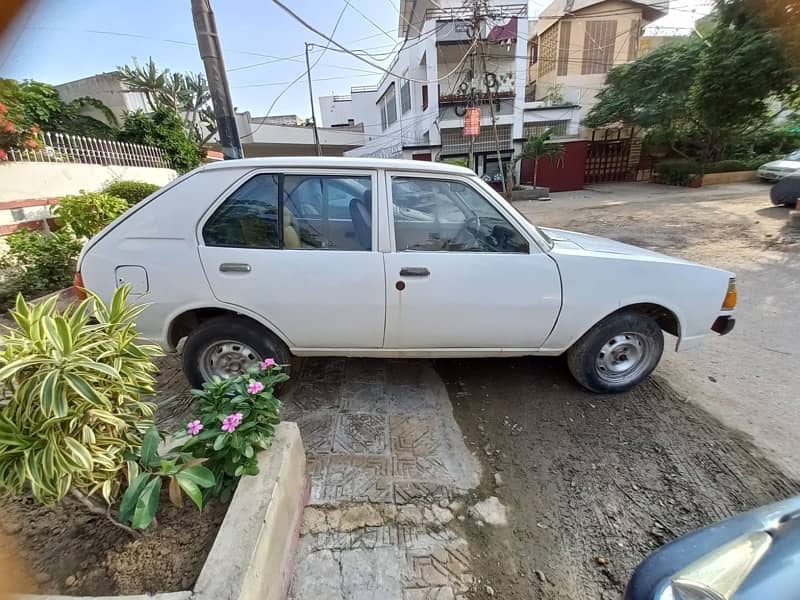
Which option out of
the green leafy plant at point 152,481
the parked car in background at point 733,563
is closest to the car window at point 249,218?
the green leafy plant at point 152,481

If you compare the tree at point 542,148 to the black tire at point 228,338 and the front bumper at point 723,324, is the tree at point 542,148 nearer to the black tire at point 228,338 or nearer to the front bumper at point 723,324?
the front bumper at point 723,324

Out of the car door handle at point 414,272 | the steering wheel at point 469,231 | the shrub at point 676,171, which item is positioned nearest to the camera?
the car door handle at point 414,272

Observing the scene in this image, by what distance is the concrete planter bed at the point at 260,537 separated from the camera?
3.69 feet

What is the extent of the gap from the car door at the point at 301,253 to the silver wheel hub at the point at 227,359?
1.05ft

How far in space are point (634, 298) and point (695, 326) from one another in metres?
0.58

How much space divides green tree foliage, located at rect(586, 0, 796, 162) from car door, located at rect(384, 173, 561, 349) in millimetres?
10456

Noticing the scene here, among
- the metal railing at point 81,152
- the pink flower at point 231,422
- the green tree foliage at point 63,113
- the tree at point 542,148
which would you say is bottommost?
the pink flower at point 231,422

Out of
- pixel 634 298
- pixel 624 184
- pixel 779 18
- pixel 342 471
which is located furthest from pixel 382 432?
pixel 624 184

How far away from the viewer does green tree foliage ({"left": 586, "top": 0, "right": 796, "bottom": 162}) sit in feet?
34.1

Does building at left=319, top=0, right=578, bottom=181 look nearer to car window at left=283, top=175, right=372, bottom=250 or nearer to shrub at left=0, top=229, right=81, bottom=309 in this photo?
shrub at left=0, top=229, right=81, bottom=309

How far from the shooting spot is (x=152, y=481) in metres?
1.37

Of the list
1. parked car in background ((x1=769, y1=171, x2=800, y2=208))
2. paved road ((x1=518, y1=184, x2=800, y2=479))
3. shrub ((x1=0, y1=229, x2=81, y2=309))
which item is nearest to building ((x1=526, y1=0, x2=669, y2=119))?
paved road ((x1=518, y1=184, x2=800, y2=479))

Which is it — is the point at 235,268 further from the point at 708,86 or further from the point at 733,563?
the point at 708,86

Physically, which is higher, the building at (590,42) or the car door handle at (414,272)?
the building at (590,42)
